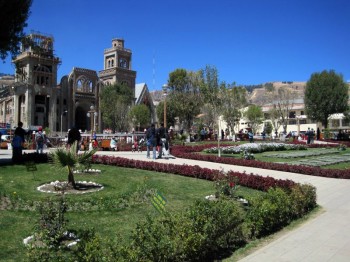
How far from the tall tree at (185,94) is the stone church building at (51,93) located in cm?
1409

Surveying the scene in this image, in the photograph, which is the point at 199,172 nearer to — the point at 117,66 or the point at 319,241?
the point at 319,241

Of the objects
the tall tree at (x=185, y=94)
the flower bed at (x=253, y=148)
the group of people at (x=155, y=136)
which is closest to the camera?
the group of people at (x=155, y=136)

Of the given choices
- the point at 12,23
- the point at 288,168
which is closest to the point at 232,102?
the point at 288,168

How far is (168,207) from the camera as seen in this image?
8.03 meters

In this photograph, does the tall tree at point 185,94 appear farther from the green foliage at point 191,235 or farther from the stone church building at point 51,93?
the green foliage at point 191,235

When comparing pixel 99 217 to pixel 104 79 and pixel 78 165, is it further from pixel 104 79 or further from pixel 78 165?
pixel 104 79

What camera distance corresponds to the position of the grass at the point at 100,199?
605cm

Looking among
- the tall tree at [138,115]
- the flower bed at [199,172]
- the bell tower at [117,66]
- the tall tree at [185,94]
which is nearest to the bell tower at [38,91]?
the tall tree at [138,115]

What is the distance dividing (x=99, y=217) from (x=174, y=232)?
2545 millimetres

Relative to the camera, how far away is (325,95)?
2002 inches

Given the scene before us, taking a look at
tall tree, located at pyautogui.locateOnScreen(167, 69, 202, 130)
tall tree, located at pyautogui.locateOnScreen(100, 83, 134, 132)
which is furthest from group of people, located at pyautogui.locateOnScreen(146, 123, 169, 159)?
tall tree, located at pyautogui.locateOnScreen(100, 83, 134, 132)

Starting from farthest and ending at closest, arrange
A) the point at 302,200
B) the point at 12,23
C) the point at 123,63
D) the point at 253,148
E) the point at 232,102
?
the point at 123,63, the point at 232,102, the point at 253,148, the point at 12,23, the point at 302,200

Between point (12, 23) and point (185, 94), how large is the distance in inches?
1529

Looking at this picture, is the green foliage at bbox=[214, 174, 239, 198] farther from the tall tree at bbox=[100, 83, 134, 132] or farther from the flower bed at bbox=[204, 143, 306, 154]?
the tall tree at bbox=[100, 83, 134, 132]
